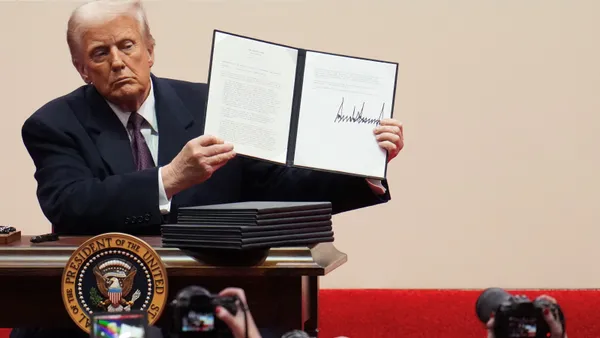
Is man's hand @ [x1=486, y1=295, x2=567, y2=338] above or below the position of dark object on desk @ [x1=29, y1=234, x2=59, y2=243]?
above

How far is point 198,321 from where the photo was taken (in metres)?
1.27

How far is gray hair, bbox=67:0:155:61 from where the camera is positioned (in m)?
2.54

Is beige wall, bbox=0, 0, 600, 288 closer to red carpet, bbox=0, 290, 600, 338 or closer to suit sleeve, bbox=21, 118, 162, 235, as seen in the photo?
red carpet, bbox=0, 290, 600, 338

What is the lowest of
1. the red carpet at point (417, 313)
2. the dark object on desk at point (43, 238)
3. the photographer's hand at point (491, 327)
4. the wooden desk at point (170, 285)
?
the red carpet at point (417, 313)

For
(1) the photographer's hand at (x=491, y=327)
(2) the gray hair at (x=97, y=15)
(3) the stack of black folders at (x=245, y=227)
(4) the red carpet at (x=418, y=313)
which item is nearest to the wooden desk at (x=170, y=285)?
(3) the stack of black folders at (x=245, y=227)

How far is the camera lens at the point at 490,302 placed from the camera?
4.15 feet

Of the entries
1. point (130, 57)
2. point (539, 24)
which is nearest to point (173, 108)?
point (130, 57)

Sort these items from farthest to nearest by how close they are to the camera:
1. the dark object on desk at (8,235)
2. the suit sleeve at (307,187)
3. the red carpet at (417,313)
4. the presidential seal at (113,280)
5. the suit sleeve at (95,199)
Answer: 1. the red carpet at (417,313)
2. the suit sleeve at (307,187)
3. the suit sleeve at (95,199)
4. the dark object on desk at (8,235)
5. the presidential seal at (113,280)


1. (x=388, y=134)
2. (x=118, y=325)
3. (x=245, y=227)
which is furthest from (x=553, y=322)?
(x=388, y=134)

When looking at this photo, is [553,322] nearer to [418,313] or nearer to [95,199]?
[95,199]

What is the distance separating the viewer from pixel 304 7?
3434mm

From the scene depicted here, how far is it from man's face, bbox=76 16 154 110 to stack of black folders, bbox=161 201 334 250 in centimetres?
71

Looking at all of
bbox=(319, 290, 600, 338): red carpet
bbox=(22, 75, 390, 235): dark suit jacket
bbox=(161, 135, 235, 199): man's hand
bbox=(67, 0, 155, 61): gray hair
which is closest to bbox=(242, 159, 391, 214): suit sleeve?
bbox=(22, 75, 390, 235): dark suit jacket

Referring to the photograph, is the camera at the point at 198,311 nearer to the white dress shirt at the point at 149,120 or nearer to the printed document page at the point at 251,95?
the printed document page at the point at 251,95
